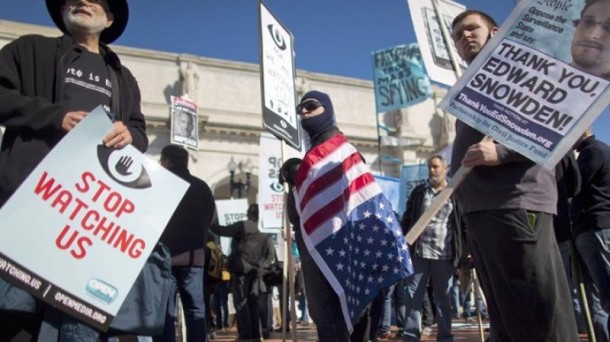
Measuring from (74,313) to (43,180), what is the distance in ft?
1.49

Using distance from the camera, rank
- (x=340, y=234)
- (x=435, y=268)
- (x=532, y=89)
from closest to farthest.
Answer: (x=532, y=89)
(x=340, y=234)
(x=435, y=268)

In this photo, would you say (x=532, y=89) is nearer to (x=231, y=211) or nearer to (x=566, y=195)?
(x=566, y=195)

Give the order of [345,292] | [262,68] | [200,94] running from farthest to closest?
[200,94]
[262,68]
[345,292]

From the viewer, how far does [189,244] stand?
454 cm

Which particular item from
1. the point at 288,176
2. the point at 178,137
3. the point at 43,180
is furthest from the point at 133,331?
the point at 178,137

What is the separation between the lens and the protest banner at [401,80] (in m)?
16.2

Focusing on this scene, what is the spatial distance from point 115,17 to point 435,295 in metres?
3.96

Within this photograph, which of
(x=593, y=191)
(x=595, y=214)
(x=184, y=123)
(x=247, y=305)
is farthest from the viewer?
(x=184, y=123)

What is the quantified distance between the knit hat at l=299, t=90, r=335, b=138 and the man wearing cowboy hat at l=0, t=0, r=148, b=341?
1.40m

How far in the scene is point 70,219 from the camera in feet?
6.31

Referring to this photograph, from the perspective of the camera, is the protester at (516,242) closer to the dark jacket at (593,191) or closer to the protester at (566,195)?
the protester at (566,195)

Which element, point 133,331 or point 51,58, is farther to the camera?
point 51,58

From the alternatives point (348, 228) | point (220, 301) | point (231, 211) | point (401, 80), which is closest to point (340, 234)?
point (348, 228)

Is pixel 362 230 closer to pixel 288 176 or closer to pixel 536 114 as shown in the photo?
pixel 288 176
